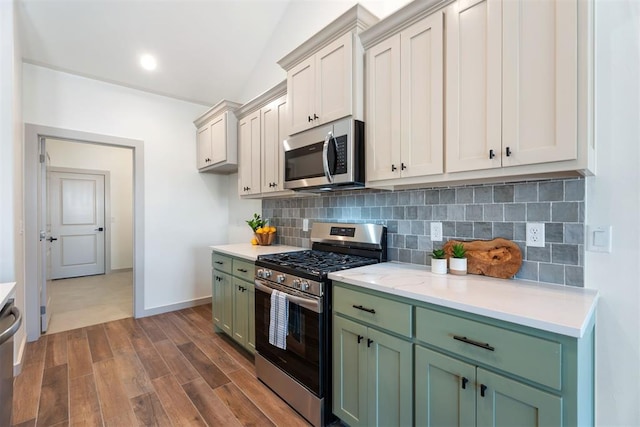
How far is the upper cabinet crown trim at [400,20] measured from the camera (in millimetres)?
1632

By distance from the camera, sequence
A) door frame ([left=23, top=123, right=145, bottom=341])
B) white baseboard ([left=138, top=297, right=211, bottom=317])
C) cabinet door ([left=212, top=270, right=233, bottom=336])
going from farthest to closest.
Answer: white baseboard ([left=138, top=297, right=211, bottom=317])
door frame ([left=23, top=123, right=145, bottom=341])
cabinet door ([left=212, top=270, right=233, bottom=336])

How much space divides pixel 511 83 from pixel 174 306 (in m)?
4.22

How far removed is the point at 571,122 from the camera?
120cm

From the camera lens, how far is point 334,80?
6.88 ft

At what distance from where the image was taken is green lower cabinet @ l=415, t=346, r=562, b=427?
1.05 metres

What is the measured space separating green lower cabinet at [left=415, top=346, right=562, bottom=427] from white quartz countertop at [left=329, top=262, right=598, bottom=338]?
0.24m

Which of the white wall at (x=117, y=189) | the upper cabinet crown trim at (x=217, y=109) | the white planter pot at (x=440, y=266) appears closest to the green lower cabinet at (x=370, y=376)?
the white planter pot at (x=440, y=266)

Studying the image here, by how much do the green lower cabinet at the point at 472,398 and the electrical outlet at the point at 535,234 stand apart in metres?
0.78

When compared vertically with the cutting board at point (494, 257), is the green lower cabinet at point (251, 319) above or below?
below

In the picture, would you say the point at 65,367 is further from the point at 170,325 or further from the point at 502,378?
the point at 502,378

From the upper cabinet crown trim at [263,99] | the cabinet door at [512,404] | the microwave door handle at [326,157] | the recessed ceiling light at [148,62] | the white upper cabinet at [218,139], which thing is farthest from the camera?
the white upper cabinet at [218,139]

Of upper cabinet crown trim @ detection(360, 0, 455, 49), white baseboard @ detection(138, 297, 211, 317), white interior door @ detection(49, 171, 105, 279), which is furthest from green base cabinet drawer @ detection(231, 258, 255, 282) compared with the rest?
white interior door @ detection(49, 171, 105, 279)

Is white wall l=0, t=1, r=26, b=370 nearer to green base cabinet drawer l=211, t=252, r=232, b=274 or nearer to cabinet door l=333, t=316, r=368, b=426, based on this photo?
green base cabinet drawer l=211, t=252, r=232, b=274

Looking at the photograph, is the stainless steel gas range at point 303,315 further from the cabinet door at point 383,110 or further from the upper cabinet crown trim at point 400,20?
the upper cabinet crown trim at point 400,20
